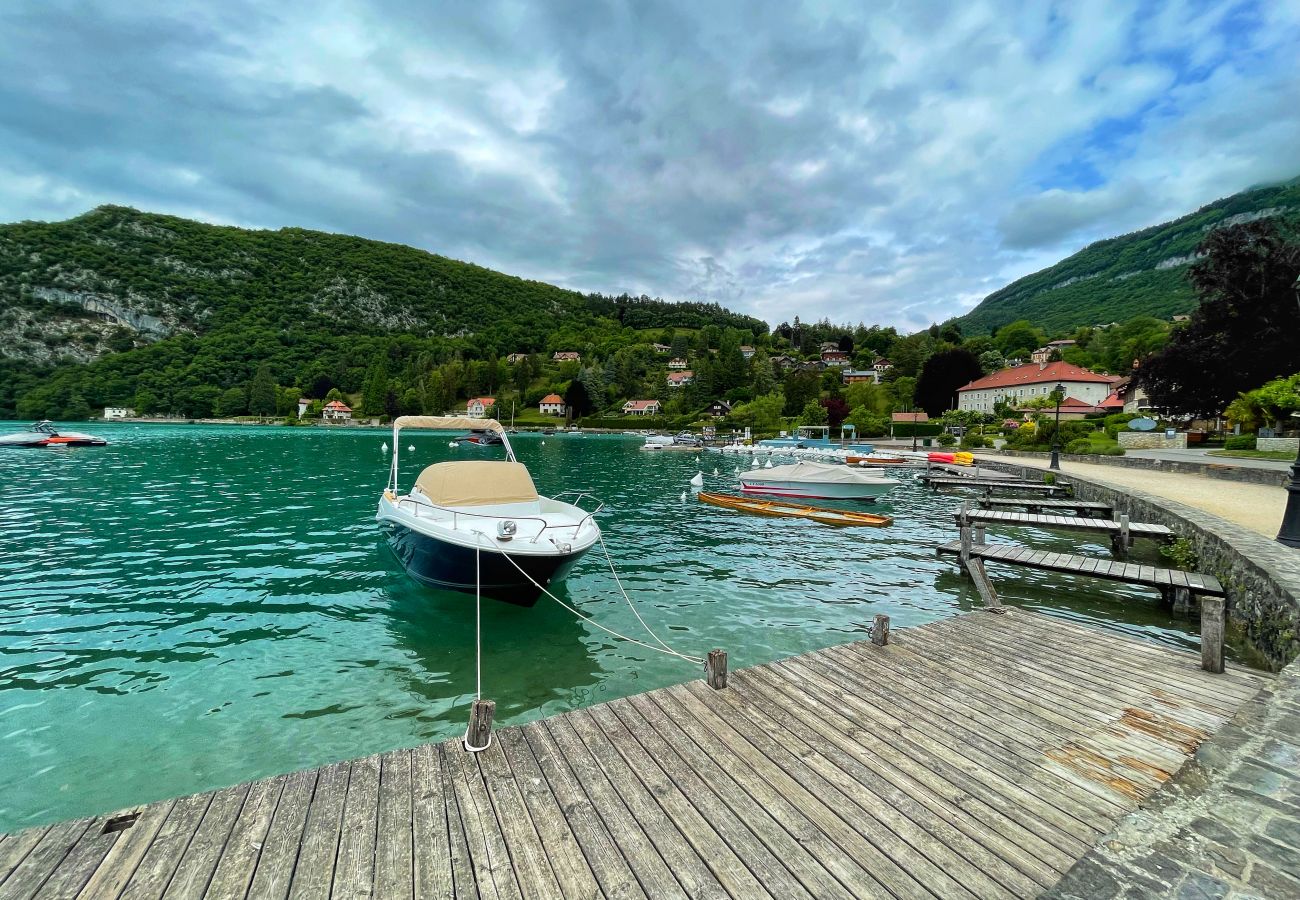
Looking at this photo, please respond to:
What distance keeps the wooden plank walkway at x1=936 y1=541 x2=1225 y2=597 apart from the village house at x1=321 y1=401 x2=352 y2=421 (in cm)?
15984

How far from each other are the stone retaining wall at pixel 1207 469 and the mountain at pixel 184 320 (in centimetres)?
15001

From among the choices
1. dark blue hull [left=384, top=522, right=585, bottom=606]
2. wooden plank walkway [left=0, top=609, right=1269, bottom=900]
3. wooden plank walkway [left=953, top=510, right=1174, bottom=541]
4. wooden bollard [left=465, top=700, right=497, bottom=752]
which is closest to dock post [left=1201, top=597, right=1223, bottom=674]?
wooden plank walkway [left=0, top=609, right=1269, bottom=900]

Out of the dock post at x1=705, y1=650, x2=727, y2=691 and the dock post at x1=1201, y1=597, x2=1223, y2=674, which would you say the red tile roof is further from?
the dock post at x1=705, y1=650, x2=727, y2=691

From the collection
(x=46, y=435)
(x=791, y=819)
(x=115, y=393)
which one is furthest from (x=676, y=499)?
(x=115, y=393)

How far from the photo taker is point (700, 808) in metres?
3.86

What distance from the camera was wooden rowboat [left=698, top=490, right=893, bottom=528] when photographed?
20.9 meters

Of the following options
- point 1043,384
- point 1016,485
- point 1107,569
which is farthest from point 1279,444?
point 1043,384

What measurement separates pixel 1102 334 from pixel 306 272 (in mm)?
238614

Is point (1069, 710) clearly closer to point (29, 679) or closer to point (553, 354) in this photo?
point (29, 679)

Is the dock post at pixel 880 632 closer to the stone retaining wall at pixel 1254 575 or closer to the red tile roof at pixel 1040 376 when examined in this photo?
the stone retaining wall at pixel 1254 575

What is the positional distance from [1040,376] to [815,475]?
86.4 metres

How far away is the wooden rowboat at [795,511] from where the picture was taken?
68.4 feet

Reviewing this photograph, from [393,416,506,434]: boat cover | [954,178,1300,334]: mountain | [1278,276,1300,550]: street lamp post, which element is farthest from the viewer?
[954,178,1300,334]: mountain

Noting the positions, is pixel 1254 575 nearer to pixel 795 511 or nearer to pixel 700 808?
pixel 700 808
